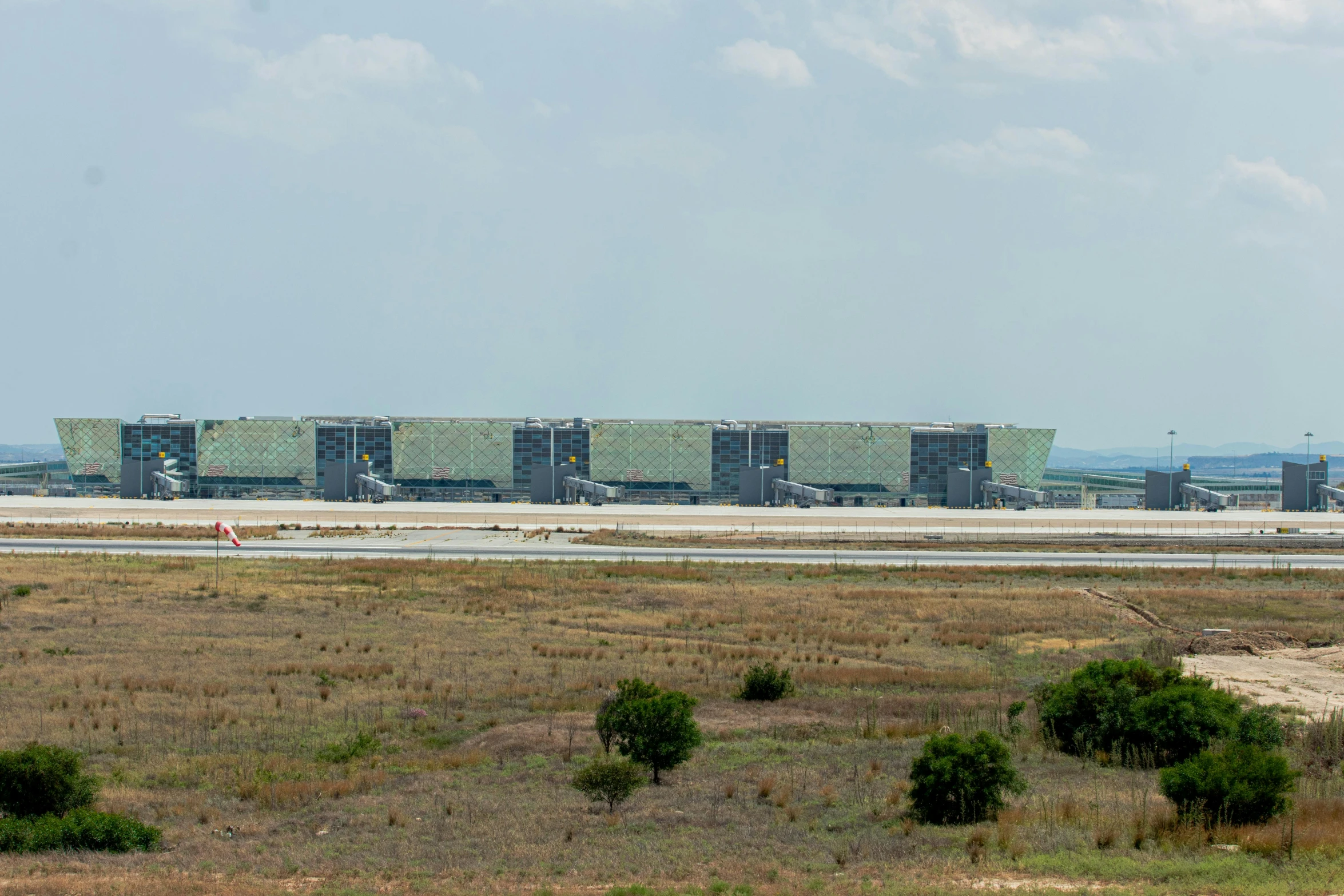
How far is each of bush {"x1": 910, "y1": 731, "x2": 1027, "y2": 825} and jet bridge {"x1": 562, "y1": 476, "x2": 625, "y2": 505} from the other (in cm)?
8534

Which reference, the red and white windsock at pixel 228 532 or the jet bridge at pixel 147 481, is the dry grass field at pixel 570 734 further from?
the jet bridge at pixel 147 481

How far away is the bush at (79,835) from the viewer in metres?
13.7

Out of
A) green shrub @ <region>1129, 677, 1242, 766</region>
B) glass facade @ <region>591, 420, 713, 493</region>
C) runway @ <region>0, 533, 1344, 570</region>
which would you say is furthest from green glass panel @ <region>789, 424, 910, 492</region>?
green shrub @ <region>1129, 677, 1242, 766</region>

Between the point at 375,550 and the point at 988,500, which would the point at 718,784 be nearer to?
the point at 375,550

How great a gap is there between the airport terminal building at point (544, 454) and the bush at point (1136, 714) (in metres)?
85.9

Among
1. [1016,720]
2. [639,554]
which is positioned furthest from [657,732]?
[639,554]

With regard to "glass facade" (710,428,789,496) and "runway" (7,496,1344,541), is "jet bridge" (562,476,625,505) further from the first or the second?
"glass facade" (710,428,789,496)

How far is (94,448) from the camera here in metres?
109

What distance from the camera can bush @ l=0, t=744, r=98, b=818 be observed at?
49.0 ft

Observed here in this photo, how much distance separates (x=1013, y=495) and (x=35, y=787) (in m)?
95.0

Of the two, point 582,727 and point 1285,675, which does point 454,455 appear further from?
point 1285,675

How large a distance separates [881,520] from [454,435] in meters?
47.7

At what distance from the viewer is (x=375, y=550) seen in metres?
57.7

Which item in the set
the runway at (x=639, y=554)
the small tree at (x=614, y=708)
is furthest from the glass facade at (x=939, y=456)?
the small tree at (x=614, y=708)
